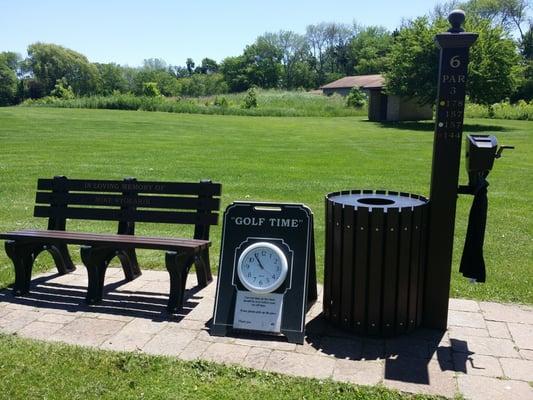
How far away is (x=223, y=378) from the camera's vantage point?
3322mm

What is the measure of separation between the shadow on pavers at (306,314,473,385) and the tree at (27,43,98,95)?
91916 mm

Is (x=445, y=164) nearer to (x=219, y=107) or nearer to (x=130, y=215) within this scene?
(x=130, y=215)

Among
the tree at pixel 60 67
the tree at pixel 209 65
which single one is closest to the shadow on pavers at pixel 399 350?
the tree at pixel 60 67

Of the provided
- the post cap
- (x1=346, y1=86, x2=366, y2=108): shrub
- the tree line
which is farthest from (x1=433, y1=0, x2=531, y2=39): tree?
the post cap

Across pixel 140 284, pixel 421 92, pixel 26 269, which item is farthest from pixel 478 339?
pixel 421 92

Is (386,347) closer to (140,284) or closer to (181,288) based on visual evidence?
(181,288)

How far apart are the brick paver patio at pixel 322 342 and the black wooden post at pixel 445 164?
1.07 feet

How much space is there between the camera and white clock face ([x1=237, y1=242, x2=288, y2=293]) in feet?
13.1

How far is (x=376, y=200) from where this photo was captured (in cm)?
412

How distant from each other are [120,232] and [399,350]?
2880mm

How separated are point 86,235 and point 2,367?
5.15ft

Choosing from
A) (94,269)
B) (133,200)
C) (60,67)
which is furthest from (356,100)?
(60,67)

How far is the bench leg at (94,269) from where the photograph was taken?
4.53 meters

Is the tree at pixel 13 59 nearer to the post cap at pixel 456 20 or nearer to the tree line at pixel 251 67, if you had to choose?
the tree line at pixel 251 67
